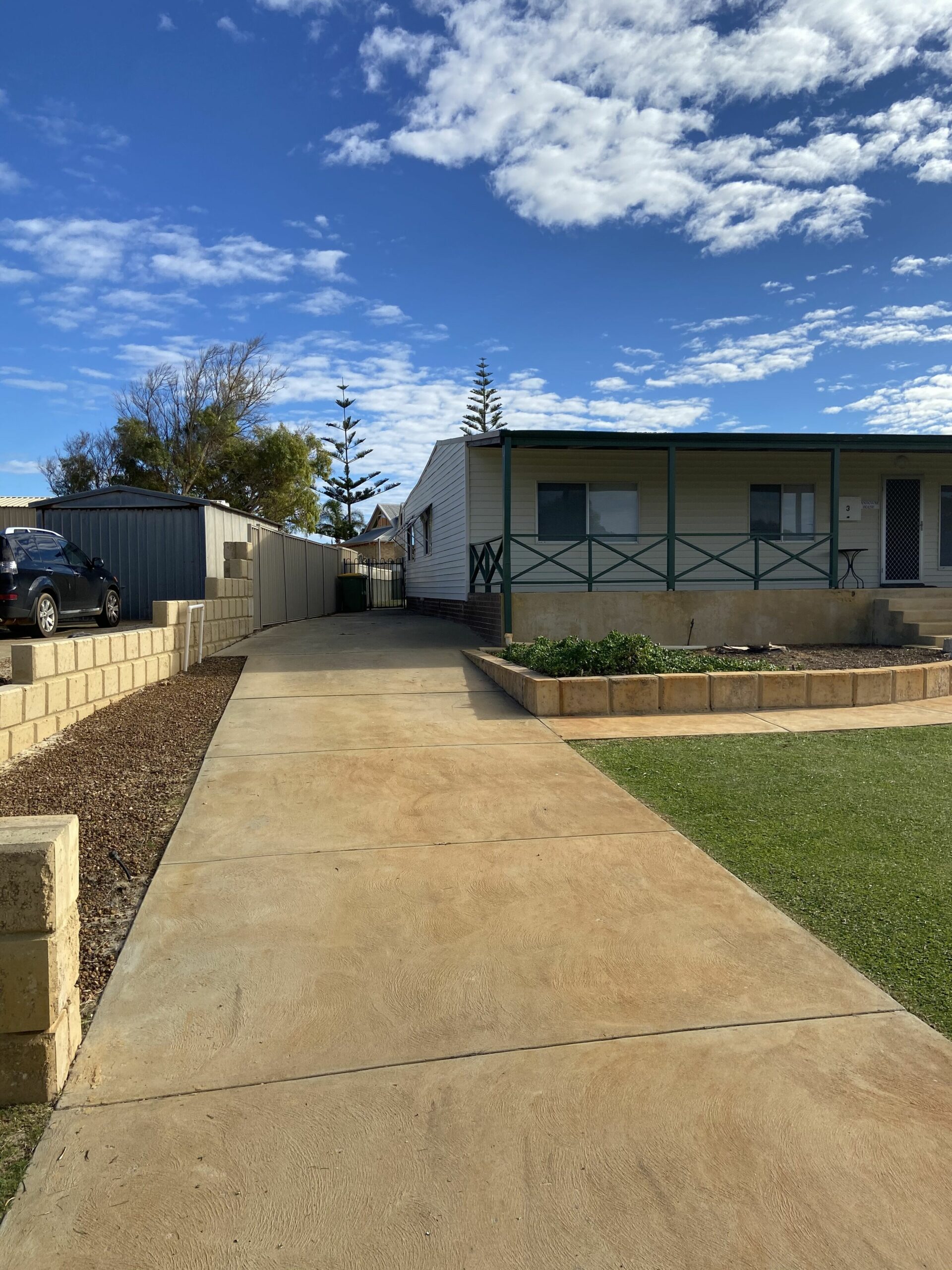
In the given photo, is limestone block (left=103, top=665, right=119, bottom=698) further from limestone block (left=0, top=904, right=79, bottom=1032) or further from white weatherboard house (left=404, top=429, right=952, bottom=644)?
limestone block (left=0, top=904, right=79, bottom=1032)

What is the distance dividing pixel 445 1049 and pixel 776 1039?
1075 millimetres

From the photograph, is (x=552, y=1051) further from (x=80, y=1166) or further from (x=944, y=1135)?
(x=80, y=1166)

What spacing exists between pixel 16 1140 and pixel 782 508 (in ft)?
50.4

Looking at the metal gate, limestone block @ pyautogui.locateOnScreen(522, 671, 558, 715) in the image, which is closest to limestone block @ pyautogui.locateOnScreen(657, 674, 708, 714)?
limestone block @ pyautogui.locateOnScreen(522, 671, 558, 715)

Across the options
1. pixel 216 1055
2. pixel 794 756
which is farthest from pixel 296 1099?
pixel 794 756

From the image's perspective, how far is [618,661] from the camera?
8.23 m

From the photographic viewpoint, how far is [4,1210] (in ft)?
6.32

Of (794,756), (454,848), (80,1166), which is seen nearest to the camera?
(80,1166)

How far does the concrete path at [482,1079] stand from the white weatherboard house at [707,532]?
27.7ft

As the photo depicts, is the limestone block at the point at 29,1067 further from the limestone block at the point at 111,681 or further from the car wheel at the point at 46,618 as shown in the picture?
the car wheel at the point at 46,618

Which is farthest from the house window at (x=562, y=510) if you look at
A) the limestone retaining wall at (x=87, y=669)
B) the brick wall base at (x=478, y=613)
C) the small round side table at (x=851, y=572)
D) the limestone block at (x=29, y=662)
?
the limestone block at (x=29, y=662)

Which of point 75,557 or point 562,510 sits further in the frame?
point 562,510

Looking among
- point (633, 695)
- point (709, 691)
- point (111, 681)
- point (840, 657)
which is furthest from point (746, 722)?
point (111, 681)

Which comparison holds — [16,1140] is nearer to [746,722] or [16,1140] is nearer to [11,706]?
[11,706]
